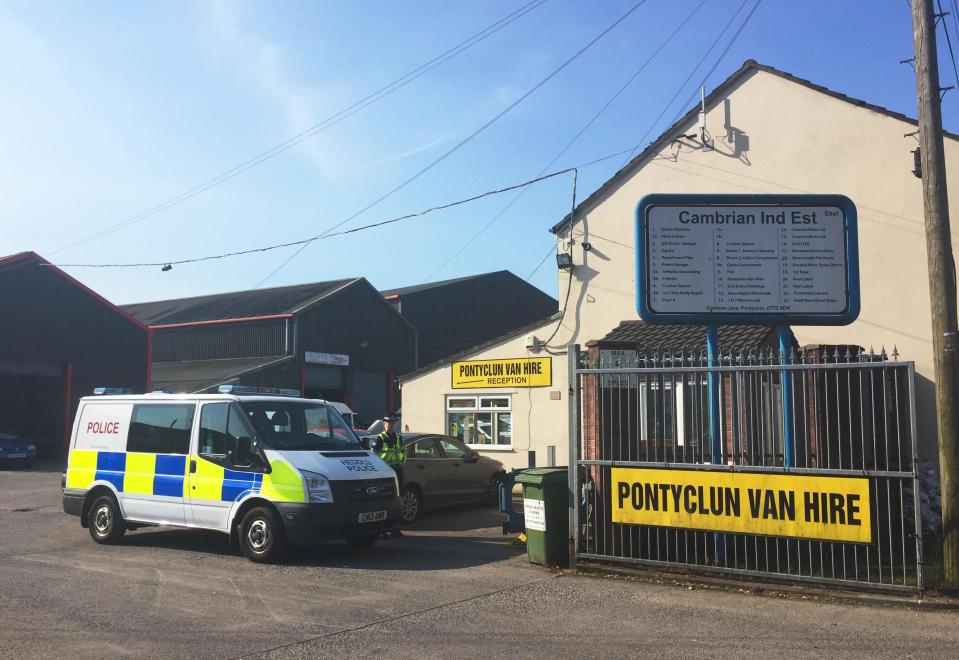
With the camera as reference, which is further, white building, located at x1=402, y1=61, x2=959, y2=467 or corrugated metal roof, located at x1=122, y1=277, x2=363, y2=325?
corrugated metal roof, located at x1=122, y1=277, x2=363, y2=325

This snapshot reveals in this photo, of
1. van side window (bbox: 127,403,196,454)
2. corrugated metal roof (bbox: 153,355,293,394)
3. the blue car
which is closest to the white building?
van side window (bbox: 127,403,196,454)

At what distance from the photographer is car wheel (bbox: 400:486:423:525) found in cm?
1353

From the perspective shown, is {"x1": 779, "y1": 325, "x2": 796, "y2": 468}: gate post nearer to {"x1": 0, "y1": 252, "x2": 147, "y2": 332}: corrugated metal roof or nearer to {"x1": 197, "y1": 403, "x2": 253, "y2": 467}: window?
{"x1": 197, "y1": 403, "x2": 253, "y2": 467}: window

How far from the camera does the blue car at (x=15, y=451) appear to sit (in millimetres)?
26391

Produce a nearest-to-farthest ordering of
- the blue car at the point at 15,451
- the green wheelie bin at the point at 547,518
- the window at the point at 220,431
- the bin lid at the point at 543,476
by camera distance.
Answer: the green wheelie bin at the point at 547,518 < the bin lid at the point at 543,476 < the window at the point at 220,431 < the blue car at the point at 15,451

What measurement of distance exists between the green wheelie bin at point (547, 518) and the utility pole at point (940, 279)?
3961 mm

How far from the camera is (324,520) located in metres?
9.69

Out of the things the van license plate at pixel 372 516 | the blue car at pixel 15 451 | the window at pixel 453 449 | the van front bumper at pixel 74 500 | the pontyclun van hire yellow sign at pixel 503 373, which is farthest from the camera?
the blue car at pixel 15 451

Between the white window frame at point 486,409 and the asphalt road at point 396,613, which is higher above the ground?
the white window frame at point 486,409

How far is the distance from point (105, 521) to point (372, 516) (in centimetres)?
409

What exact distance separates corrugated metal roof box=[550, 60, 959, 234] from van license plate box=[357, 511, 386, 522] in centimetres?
1142

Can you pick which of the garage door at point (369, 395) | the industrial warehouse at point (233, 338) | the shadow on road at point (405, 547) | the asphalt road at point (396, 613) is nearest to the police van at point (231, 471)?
the shadow on road at point (405, 547)

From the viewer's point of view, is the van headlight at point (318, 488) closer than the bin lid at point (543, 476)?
Yes

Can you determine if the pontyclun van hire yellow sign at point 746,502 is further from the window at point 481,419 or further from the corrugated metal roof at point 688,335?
the window at point 481,419
